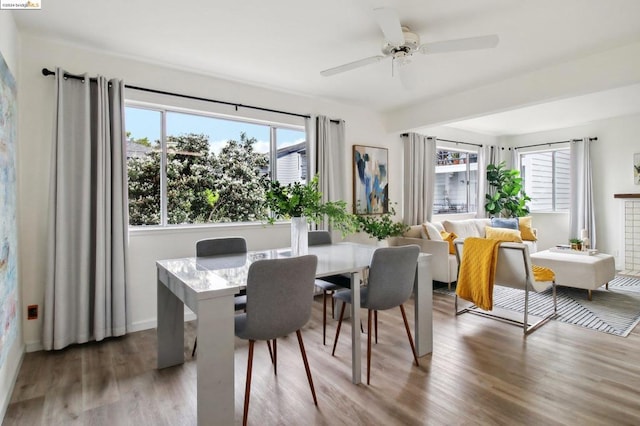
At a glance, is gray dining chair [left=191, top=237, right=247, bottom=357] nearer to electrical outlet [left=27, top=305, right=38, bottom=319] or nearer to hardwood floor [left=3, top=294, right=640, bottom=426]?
hardwood floor [left=3, top=294, right=640, bottom=426]

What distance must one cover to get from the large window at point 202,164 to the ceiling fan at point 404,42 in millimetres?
1604

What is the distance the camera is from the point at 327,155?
4.38 m

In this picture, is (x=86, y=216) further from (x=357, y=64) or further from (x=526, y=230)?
(x=526, y=230)

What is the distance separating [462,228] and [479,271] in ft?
7.98

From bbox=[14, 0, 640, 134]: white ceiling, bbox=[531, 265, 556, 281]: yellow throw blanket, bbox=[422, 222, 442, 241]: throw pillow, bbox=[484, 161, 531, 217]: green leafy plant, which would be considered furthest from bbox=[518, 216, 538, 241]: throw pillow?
bbox=[14, 0, 640, 134]: white ceiling

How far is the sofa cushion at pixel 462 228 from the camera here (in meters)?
5.54

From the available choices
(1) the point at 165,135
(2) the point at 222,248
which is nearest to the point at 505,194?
(2) the point at 222,248

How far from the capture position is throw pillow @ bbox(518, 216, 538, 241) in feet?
20.2

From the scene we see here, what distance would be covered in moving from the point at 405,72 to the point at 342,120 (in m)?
1.83

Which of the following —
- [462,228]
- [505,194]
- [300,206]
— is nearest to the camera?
[300,206]

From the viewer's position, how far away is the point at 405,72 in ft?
9.20

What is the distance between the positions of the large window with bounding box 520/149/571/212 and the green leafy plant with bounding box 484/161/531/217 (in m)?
0.44

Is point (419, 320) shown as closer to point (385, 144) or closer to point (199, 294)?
point (199, 294)

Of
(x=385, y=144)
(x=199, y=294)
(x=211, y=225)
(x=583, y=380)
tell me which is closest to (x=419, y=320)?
(x=583, y=380)
